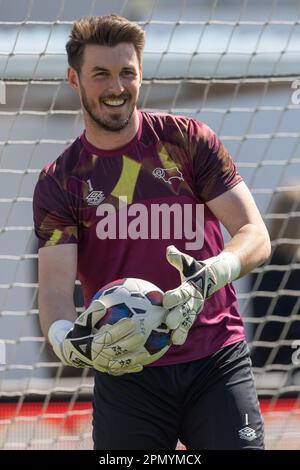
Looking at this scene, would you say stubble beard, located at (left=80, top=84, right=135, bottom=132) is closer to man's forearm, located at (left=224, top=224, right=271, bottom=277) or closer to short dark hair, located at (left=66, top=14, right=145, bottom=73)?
short dark hair, located at (left=66, top=14, right=145, bottom=73)

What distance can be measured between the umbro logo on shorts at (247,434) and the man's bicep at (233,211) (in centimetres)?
53

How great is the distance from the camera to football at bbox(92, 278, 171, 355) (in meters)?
2.38

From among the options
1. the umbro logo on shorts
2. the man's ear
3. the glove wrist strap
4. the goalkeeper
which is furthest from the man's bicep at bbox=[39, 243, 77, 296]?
the umbro logo on shorts

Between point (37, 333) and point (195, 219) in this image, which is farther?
point (37, 333)

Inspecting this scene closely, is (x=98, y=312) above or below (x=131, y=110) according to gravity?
below

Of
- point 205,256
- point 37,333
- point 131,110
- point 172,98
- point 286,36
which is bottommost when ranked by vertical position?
point 37,333

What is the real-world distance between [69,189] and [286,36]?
2.43 meters

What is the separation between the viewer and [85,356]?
2439 mm

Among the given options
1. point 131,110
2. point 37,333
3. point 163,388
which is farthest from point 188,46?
point 163,388

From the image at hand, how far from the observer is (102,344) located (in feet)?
7.84

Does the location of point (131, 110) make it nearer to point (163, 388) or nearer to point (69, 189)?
point (69, 189)

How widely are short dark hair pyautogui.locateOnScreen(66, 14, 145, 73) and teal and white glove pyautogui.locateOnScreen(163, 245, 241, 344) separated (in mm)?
670

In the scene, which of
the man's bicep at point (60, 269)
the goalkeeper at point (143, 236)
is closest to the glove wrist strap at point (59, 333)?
the goalkeeper at point (143, 236)

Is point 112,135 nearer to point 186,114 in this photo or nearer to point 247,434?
point 247,434
